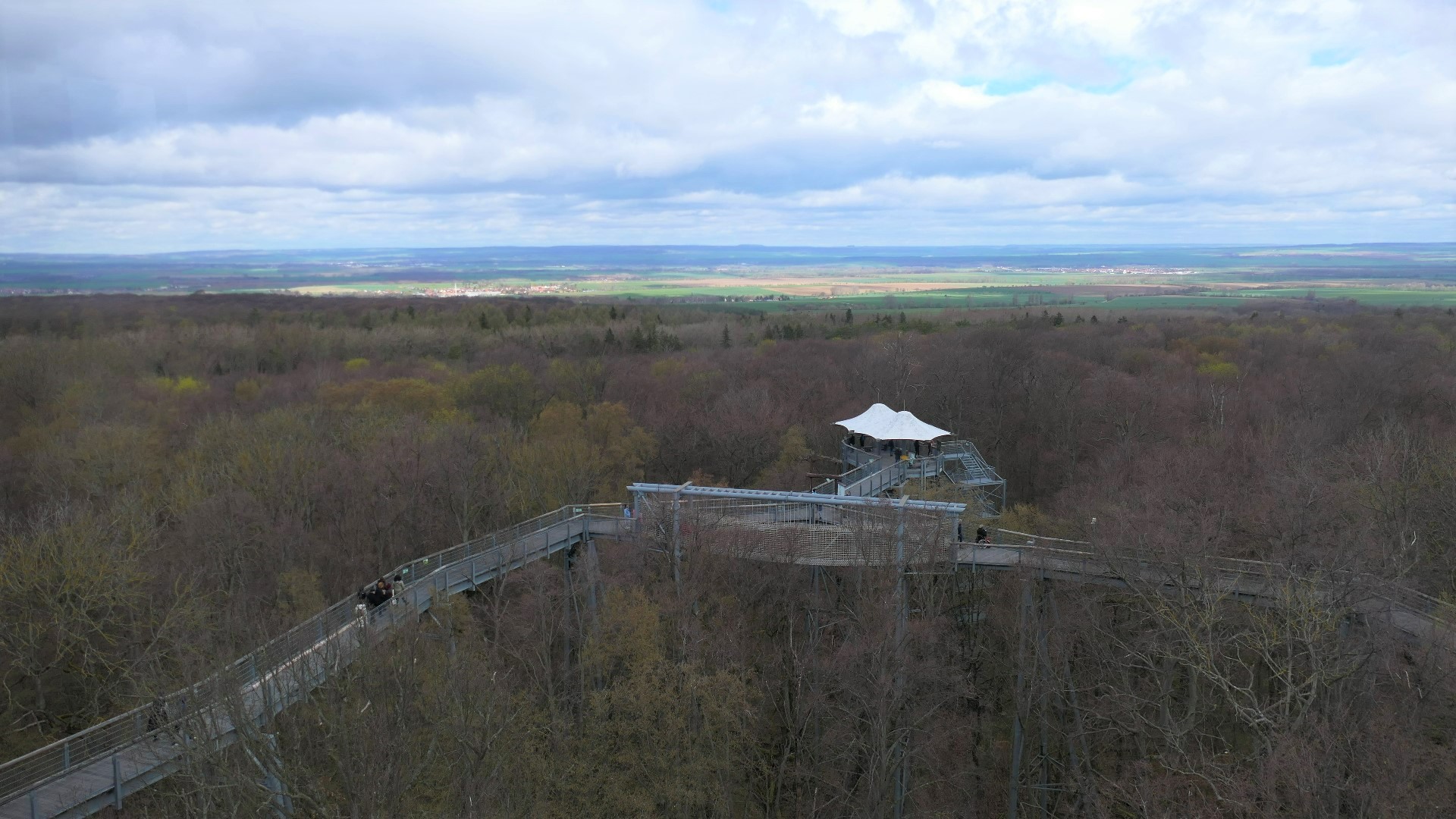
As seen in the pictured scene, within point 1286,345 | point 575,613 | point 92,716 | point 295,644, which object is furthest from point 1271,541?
point 1286,345

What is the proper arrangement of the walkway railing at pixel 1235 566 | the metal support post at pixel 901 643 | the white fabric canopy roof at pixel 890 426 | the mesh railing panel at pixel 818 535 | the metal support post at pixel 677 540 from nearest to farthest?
the walkway railing at pixel 1235 566 < the metal support post at pixel 901 643 < the mesh railing panel at pixel 818 535 < the metal support post at pixel 677 540 < the white fabric canopy roof at pixel 890 426

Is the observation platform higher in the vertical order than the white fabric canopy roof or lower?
lower

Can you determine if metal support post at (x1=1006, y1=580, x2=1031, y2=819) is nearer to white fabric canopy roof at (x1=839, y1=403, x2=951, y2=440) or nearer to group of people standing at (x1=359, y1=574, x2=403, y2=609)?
white fabric canopy roof at (x1=839, y1=403, x2=951, y2=440)

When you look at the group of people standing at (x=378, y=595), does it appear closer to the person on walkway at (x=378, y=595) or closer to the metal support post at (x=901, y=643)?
the person on walkway at (x=378, y=595)

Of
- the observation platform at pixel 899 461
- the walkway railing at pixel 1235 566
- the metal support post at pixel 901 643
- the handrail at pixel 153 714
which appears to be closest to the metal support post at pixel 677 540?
the metal support post at pixel 901 643

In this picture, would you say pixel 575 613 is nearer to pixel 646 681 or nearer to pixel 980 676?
pixel 646 681

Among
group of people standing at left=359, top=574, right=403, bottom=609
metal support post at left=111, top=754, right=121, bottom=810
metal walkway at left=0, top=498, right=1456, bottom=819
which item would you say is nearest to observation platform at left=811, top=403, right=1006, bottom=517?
metal walkway at left=0, top=498, right=1456, bottom=819

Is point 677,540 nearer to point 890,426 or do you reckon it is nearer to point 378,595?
point 378,595
